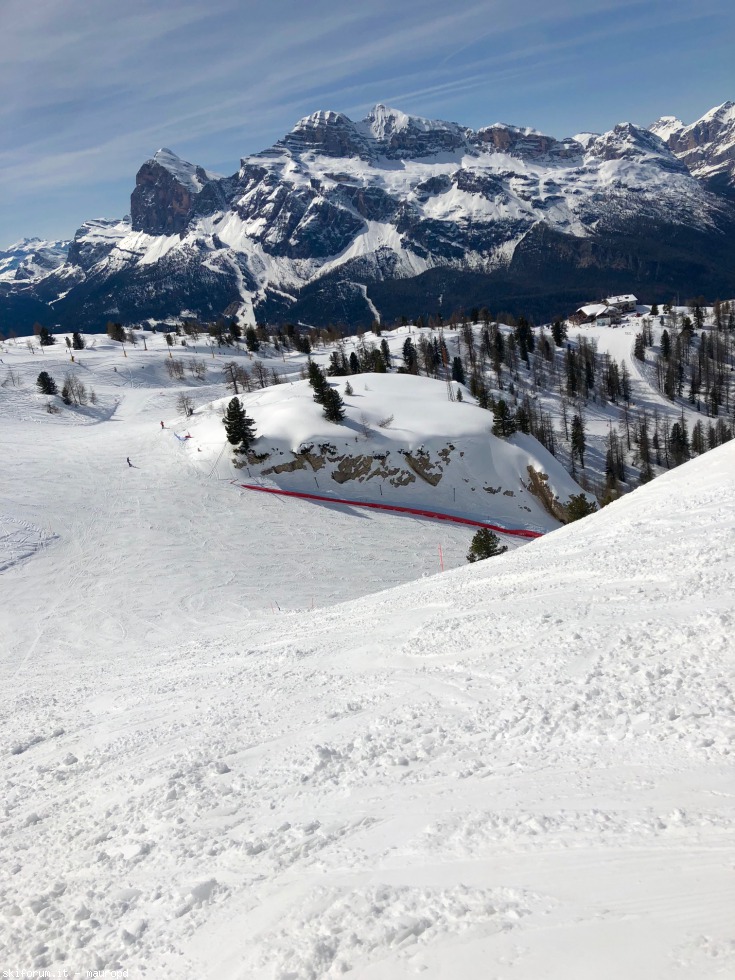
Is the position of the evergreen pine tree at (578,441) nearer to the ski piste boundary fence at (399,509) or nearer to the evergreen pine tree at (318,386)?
the evergreen pine tree at (318,386)

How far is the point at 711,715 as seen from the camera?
767cm

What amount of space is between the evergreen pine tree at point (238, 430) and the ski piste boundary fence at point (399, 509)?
192 inches

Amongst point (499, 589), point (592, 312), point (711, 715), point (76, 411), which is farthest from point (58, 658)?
point (592, 312)

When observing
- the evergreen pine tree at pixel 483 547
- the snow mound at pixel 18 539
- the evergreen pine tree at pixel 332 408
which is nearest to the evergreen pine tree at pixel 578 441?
the evergreen pine tree at pixel 332 408

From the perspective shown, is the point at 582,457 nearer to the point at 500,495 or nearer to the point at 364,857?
the point at 500,495

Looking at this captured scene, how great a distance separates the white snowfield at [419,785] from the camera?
208 inches

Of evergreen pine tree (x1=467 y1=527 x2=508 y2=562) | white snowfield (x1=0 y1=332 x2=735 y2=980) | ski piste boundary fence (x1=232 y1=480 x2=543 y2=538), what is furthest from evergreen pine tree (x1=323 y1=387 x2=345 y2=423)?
white snowfield (x1=0 y1=332 x2=735 y2=980)

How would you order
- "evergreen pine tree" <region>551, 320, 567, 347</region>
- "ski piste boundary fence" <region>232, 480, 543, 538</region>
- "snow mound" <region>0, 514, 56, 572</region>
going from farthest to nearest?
"evergreen pine tree" <region>551, 320, 567, 347</region>
"ski piste boundary fence" <region>232, 480, 543, 538</region>
"snow mound" <region>0, 514, 56, 572</region>

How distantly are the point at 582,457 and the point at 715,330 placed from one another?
95.9 m

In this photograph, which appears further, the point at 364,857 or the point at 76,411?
the point at 76,411

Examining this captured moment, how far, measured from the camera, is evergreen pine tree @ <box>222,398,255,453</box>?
168ft

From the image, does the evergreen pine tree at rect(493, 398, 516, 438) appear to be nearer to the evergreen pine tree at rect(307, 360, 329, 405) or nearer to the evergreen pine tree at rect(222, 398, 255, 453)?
the evergreen pine tree at rect(307, 360, 329, 405)

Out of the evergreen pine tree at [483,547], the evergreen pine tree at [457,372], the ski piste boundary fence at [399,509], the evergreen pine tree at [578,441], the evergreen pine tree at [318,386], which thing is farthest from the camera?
the evergreen pine tree at [457,372]

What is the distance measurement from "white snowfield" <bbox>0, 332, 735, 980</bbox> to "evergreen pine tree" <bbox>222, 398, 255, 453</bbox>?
33.8m
